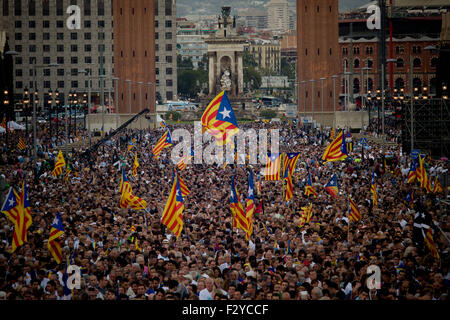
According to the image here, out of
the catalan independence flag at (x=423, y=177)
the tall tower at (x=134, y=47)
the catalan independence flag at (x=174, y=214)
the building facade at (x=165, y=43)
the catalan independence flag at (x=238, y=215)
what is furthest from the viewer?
the building facade at (x=165, y=43)

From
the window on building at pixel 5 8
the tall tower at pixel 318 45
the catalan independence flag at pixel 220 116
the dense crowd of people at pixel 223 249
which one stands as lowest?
the dense crowd of people at pixel 223 249

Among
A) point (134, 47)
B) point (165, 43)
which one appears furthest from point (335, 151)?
point (165, 43)

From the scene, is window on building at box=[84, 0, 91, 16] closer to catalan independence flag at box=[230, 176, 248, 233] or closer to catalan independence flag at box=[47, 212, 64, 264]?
catalan independence flag at box=[230, 176, 248, 233]

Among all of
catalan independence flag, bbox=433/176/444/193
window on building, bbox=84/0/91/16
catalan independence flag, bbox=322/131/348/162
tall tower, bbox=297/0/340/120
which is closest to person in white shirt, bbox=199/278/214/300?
catalan independence flag, bbox=433/176/444/193

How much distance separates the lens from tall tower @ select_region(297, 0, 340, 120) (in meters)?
95.5

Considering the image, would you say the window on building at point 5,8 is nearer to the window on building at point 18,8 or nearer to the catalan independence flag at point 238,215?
the window on building at point 18,8

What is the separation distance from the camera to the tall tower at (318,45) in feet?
313

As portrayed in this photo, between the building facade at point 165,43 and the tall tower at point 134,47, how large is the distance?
49.2 m

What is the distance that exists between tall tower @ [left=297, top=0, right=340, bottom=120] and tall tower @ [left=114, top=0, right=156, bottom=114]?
19.6 meters

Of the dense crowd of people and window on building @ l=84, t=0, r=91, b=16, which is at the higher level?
window on building @ l=84, t=0, r=91, b=16

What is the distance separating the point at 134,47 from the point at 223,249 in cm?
8630

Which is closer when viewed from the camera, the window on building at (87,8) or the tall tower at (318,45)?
the tall tower at (318,45)

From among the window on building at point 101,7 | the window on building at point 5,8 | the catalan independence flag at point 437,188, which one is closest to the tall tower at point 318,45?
the window on building at point 101,7
